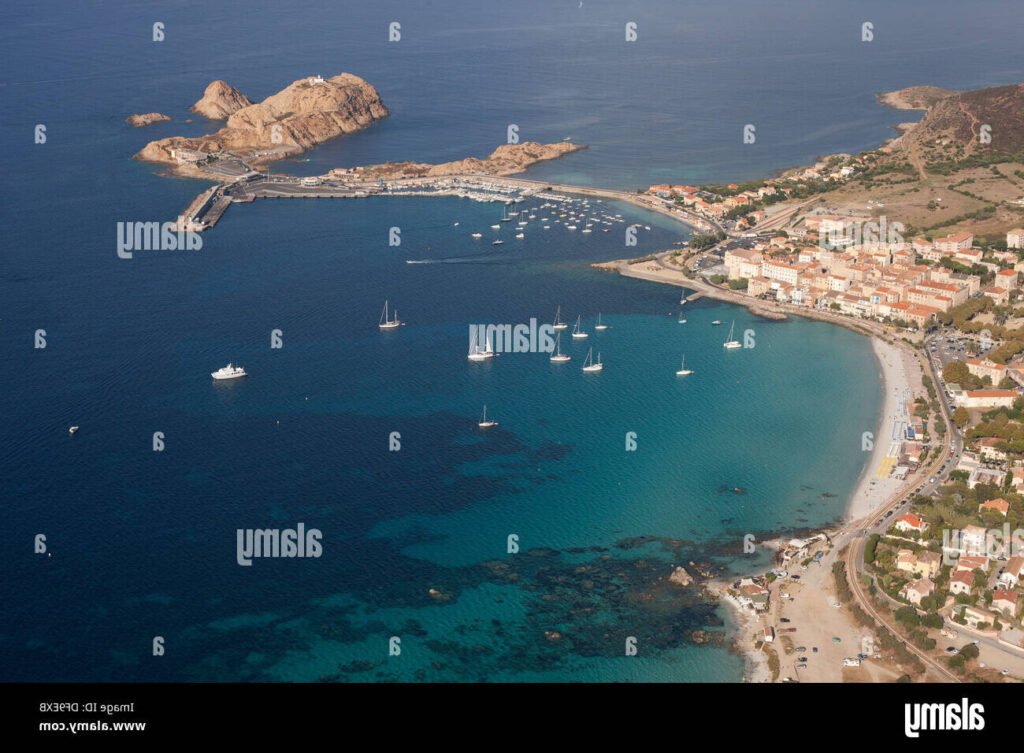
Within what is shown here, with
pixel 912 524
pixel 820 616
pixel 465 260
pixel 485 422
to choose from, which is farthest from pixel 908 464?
pixel 465 260

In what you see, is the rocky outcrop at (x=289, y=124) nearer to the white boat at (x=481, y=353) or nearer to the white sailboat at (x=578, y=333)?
the white sailboat at (x=578, y=333)

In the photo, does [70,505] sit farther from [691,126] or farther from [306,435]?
[691,126]

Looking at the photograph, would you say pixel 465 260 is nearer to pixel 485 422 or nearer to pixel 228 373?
pixel 228 373

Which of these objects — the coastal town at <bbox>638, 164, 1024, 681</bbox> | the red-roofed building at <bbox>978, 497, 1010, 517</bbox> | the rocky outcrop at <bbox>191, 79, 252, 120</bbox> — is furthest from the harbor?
the red-roofed building at <bbox>978, 497, 1010, 517</bbox>

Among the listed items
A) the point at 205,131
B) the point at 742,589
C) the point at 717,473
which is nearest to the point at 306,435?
the point at 717,473

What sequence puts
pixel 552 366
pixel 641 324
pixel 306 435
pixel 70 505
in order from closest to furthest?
1. pixel 70 505
2. pixel 306 435
3. pixel 552 366
4. pixel 641 324

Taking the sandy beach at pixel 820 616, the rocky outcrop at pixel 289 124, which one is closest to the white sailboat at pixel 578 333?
the sandy beach at pixel 820 616
